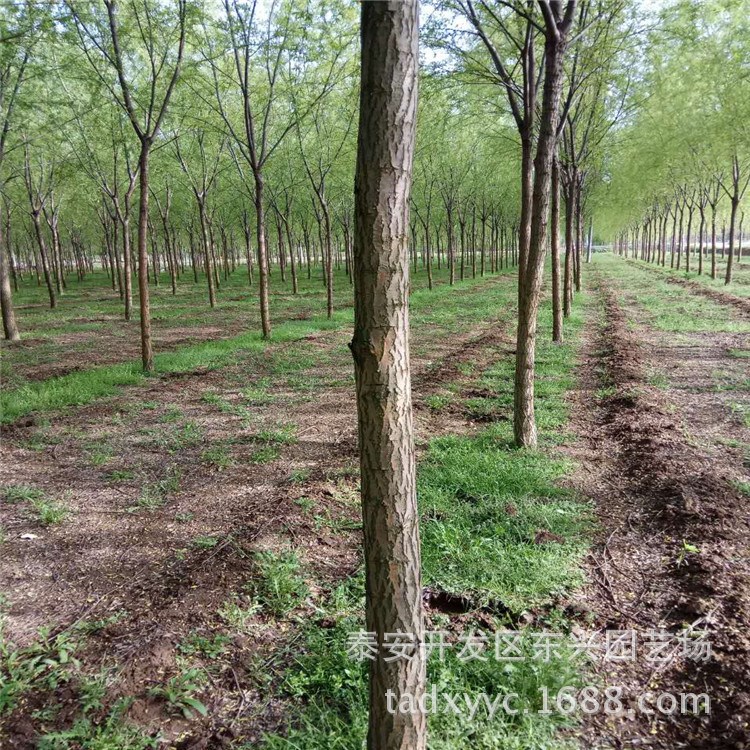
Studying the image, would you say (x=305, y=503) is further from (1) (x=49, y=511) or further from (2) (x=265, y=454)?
(1) (x=49, y=511)

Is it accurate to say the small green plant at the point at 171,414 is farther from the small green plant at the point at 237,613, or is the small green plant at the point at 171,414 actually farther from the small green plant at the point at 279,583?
the small green plant at the point at 237,613

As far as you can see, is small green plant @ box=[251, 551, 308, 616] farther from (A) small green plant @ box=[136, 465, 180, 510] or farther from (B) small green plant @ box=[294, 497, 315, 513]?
(A) small green plant @ box=[136, 465, 180, 510]

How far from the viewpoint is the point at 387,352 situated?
1746mm

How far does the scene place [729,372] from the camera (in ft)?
28.0

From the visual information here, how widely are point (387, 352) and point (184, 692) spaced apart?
213cm

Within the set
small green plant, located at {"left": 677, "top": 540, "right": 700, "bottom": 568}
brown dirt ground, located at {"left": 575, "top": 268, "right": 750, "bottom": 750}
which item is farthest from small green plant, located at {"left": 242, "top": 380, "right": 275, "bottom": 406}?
small green plant, located at {"left": 677, "top": 540, "right": 700, "bottom": 568}

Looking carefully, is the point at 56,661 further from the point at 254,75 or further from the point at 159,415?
the point at 254,75

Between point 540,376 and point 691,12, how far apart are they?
5.74m

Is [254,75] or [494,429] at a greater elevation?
[254,75]

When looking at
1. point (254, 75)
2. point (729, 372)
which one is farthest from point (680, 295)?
point (254, 75)

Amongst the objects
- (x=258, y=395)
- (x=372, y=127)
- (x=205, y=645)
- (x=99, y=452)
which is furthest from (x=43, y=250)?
(x=372, y=127)

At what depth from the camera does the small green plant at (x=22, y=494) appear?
4.82 meters

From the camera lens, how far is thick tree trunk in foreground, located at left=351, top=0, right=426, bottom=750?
5.25 ft

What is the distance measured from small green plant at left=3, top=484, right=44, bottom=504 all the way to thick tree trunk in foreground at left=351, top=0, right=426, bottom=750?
14.0 feet
